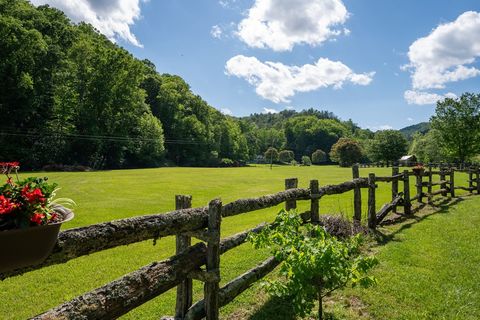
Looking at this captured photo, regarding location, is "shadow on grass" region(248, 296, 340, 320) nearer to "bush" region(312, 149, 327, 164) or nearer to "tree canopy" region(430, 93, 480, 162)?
"tree canopy" region(430, 93, 480, 162)

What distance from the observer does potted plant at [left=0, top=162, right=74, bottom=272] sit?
1.93m

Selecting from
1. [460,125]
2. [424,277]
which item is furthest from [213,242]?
[460,125]

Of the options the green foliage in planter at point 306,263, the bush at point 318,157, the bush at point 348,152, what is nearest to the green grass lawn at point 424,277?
the green foliage in planter at point 306,263

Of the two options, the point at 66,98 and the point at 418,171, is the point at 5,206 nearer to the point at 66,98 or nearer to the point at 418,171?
the point at 418,171

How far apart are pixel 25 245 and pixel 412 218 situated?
13.9 meters

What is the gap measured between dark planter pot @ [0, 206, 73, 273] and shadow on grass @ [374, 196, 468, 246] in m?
9.00

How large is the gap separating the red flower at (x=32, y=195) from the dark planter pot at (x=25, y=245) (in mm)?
169

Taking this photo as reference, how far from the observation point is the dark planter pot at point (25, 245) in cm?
193

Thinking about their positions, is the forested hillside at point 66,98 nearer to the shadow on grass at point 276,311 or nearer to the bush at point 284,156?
the shadow on grass at point 276,311

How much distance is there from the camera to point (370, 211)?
10297mm

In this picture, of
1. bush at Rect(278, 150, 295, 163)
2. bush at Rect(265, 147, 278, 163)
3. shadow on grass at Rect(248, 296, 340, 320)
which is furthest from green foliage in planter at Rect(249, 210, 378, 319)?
bush at Rect(278, 150, 295, 163)

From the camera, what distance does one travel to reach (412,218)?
1314cm

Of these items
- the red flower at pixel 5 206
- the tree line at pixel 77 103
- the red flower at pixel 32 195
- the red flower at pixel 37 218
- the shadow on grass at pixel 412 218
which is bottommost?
the shadow on grass at pixel 412 218

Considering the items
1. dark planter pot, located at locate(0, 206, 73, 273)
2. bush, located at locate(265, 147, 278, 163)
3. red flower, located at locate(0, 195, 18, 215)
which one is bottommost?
dark planter pot, located at locate(0, 206, 73, 273)
